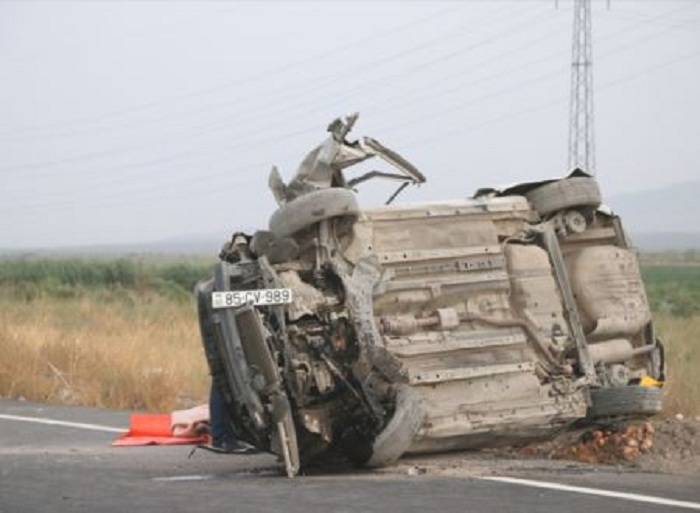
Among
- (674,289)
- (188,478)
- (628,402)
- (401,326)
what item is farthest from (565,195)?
(674,289)

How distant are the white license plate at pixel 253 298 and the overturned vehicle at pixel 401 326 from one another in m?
0.01

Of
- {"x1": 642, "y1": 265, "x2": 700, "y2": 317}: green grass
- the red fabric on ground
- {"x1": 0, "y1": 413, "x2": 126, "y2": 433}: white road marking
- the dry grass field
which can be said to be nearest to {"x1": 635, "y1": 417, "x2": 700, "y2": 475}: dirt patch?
the dry grass field

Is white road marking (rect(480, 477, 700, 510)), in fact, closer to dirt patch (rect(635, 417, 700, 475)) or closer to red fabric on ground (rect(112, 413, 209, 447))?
dirt patch (rect(635, 417, 700, 475))

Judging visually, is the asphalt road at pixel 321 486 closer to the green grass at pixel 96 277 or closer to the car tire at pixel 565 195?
the car tire at pixel 565 195

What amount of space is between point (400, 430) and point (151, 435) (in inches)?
149

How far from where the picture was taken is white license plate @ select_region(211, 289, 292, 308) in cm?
931

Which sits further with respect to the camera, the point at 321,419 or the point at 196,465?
the point at 196,465

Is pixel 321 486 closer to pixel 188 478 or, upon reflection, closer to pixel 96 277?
pixel 188 478

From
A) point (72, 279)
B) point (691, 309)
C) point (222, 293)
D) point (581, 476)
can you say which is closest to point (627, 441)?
point (581, 476)

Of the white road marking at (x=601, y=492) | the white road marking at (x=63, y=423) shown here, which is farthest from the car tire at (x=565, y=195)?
the white road marking at (x=63, y=423)

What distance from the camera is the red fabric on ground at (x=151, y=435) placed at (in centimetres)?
1191

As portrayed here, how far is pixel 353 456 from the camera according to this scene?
31.3 ft

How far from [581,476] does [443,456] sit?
4.30 ft

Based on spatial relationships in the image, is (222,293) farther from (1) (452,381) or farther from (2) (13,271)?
(2) (13,271)
